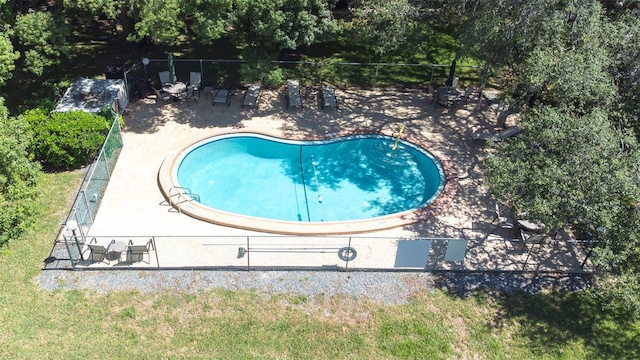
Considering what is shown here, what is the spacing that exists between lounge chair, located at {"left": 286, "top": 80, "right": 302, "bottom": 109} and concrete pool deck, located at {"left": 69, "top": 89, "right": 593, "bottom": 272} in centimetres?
30

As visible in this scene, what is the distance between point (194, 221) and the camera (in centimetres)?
1788

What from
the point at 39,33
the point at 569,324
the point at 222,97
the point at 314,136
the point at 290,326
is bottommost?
the point at 290,326

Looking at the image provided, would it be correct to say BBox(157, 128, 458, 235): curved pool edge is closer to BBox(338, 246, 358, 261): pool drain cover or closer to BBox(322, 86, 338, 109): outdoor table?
BBox(338, 246, 358, 261): pool drain cover

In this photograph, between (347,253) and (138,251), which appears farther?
(347,253)

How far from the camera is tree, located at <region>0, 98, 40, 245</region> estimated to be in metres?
13.0

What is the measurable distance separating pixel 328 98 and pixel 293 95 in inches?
63.3

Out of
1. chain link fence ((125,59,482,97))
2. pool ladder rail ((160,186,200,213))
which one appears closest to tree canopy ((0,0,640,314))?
chain link fence ((125,59,482,97))

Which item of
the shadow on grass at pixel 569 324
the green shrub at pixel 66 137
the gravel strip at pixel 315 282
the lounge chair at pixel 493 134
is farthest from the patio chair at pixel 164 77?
the shadow on grass at pixel 569 324

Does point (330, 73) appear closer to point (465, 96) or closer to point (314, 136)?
point (314, 136)

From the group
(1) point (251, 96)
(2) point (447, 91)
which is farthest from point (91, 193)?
(2) point (447, 91)

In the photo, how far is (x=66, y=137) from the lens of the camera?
768 inches

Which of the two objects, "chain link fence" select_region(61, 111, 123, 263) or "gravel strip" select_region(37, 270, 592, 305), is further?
"chain link fence" select_region(61, 111, 123, 263)

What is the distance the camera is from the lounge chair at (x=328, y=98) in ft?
79.6

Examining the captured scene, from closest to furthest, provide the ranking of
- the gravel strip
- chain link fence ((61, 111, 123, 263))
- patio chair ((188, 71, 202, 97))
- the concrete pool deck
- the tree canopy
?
the tree canopy
the gravel strip
chain link fence ((61, 111, 123, 263))
the concrete pool deck
patio chair ((188, 71, 202, 97))
